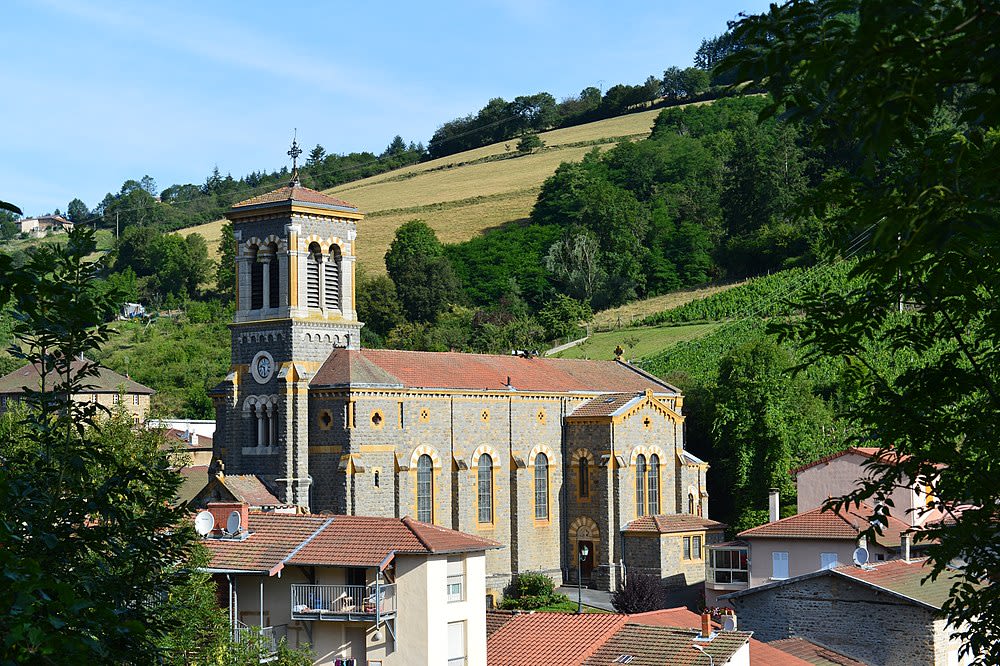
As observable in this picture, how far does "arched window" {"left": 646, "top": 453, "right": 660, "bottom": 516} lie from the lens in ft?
A: 181

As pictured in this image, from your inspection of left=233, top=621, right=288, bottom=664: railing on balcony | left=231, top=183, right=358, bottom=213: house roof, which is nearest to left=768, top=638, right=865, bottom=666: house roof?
left=233, top=621, right=288, bottom=664: railing on balcony

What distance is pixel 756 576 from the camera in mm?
43031

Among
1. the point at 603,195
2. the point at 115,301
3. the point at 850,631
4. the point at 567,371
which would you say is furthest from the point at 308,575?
the point at 603,195

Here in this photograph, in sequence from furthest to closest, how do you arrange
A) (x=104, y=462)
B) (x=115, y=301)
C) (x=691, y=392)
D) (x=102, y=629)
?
(x=691, y=392) < (x=115, y=301) < (x=104, y=462) < (x=102, y=629)

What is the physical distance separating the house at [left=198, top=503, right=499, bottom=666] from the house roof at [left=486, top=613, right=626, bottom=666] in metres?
0.69

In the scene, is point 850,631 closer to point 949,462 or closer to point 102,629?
point 949,462

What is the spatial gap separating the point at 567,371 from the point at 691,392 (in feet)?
28.7

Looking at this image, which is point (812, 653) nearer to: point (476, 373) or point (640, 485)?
point (476, 373)

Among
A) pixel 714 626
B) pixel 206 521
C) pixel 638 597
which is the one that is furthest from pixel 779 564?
pixel 206 521

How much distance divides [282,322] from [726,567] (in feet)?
61.4

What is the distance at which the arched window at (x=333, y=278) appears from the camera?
160 ft

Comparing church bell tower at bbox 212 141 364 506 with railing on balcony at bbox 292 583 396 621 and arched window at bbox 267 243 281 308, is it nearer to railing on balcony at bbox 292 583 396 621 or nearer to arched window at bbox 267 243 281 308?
arched window at bbox 267 243 281 308

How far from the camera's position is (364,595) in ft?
97.9

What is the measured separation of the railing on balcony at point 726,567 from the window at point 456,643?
20.0 metres
